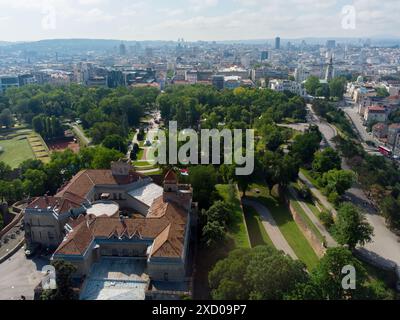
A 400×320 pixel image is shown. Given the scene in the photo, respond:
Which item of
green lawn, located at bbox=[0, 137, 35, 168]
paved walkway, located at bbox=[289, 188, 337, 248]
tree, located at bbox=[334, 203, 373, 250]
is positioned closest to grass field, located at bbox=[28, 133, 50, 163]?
green lawn, located at bbox=[0, 137, 35, 168]

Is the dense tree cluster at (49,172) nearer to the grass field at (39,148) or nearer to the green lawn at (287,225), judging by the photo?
the grass field at (39,148)

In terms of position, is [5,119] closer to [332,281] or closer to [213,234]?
[213,234]

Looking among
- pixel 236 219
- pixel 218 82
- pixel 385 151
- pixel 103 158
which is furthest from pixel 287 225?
pixel 218 82

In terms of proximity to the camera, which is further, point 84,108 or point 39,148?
point 84,108

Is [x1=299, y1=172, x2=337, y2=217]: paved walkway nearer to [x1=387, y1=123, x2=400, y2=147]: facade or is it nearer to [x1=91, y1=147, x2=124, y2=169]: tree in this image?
[x1=91, y1=147, x2=124, y2=169]: tree

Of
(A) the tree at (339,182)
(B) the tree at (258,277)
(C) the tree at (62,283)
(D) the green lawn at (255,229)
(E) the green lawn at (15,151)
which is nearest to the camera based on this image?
(B) the tree at (258,277)

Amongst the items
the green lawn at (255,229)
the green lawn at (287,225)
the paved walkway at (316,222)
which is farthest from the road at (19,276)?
the paved walkway at (316,222)
